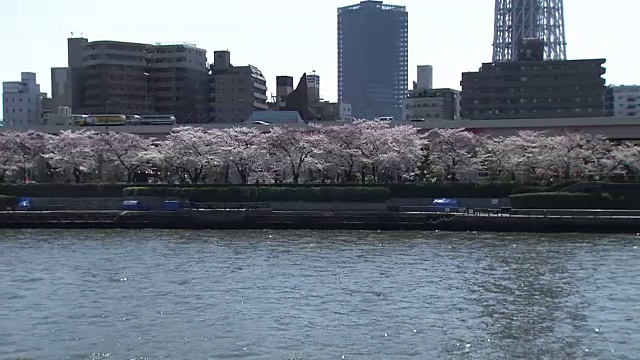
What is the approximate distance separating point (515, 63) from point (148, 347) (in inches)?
3697

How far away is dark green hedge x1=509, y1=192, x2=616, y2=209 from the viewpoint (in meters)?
47.2

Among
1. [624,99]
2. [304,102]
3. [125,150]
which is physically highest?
[624,99]

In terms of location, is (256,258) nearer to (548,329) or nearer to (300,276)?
(300,276)

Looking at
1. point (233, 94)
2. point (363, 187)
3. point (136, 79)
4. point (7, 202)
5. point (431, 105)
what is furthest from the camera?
point (431, 105)

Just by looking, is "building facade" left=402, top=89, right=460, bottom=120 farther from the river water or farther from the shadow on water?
the shadow on water

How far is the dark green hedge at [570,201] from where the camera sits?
47.2 meters

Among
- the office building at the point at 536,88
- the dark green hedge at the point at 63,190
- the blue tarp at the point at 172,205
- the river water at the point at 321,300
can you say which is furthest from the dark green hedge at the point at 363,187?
the office building at the point at 536,88

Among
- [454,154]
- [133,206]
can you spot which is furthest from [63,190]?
[454,154]

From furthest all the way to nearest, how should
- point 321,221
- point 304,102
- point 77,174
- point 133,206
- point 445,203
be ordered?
point 304,102 → point 77,174 → point 133,206 → point 445,203 → point 321,221

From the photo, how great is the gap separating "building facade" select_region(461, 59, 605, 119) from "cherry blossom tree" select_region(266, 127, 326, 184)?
51.0m

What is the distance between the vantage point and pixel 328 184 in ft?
175

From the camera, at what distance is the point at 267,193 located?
2035 inches

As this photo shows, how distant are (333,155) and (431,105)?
200 feet

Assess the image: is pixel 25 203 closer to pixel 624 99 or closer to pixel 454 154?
pixel 454 154
